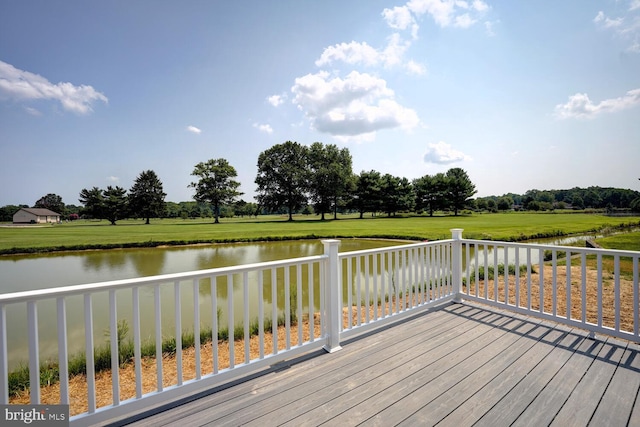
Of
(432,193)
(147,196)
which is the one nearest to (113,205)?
(147,196)

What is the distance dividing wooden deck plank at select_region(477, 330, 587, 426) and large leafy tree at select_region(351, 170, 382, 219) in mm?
40637

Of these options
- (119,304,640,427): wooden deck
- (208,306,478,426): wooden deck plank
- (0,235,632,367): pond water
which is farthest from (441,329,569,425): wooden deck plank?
(0,235,632,367): pond water

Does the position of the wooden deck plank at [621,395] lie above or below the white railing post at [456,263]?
below

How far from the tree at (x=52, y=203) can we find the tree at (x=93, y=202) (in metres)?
4.63

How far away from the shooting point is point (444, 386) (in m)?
2.02

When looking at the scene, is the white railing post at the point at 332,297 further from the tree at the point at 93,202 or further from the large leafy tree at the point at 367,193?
the tree at the point at 93,202

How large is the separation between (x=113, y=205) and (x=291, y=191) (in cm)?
2469

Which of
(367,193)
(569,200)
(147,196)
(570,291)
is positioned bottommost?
(570,291)

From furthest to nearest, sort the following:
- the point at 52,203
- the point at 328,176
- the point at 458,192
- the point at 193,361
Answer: the point at 458,192
the point at 52,203
the point at 328,176
the point at 193,361

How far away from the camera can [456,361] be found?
7.73ft

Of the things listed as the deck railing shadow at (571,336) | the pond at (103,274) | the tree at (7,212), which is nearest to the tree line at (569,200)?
the pond at (103,274)

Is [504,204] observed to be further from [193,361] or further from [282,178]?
[193,361]

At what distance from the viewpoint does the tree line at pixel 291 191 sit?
39281 mm

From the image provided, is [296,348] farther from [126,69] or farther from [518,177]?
[126,69]
